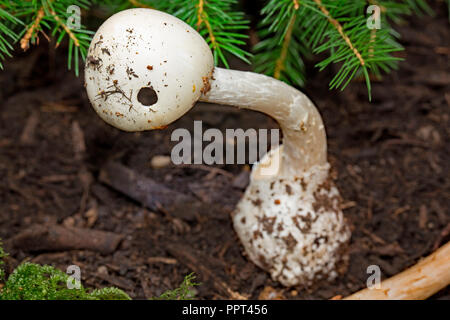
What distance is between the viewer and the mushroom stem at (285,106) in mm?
1607

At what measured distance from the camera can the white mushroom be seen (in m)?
1.39

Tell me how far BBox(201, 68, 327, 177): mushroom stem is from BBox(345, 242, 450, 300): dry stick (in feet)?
1.76

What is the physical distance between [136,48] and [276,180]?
87 cm

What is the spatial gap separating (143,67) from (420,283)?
121 cm

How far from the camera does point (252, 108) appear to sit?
5.66 ft

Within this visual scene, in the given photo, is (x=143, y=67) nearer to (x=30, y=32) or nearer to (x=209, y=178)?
(x=30, y=32)

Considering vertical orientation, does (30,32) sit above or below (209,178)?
above

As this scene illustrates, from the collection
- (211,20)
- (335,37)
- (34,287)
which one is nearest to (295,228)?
(335,37)

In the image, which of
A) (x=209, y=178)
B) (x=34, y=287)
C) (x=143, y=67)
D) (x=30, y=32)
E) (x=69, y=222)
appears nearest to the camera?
(x=143, y=67)

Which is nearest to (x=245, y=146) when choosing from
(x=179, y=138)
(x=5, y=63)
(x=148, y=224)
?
(x=179, y=138)

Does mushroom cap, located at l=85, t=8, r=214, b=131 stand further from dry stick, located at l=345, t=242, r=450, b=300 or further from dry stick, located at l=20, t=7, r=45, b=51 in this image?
dry stick, located at l=345, t=242, r=450, b=300

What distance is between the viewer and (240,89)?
1620 millimetres

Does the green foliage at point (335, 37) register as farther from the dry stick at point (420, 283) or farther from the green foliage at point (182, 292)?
the green foliage at point (182, 292)

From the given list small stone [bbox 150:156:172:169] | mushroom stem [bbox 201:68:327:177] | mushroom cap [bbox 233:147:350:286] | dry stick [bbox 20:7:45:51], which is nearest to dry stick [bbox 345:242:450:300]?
mushroom cap [bbox 233:147:350:286]
